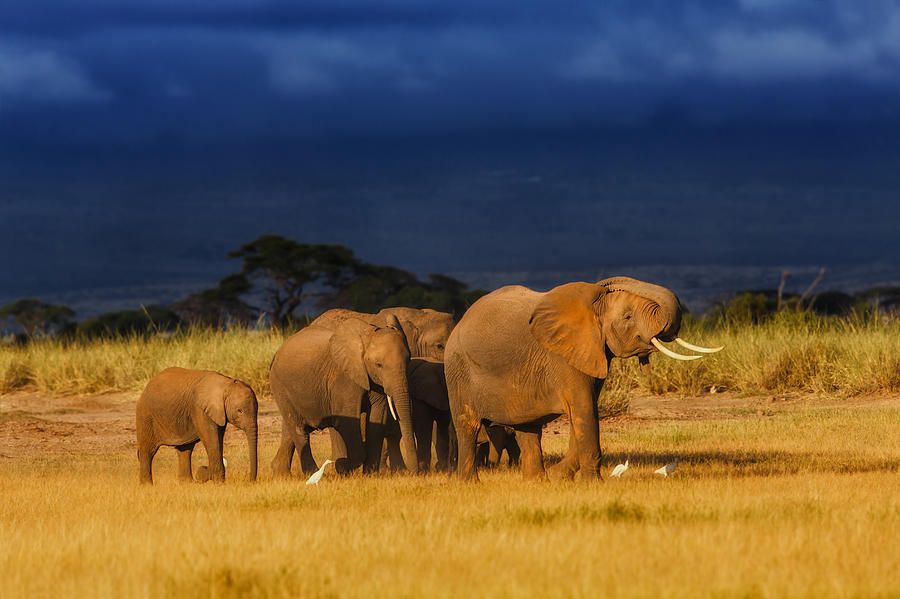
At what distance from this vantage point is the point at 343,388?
12875 millimetres

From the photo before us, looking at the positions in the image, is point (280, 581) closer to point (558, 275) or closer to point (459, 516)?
point (459, 516)

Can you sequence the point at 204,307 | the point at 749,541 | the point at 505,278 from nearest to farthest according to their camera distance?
1. the point at 749,541
2. the point at 204,307
3. the point at 505,278

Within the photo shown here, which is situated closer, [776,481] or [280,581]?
[280,581]

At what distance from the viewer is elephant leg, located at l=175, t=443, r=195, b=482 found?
43.1 feet

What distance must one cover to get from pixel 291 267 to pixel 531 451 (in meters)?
43.6

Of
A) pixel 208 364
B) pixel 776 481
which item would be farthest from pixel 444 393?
pixel 208 364

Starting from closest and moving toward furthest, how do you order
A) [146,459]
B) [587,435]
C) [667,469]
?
[587,435] → [667,469] → [146,459]

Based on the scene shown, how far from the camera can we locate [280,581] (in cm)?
645

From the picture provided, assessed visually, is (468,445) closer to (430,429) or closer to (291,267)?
(430,429)

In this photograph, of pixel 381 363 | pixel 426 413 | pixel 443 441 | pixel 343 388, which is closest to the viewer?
pixel 381 363

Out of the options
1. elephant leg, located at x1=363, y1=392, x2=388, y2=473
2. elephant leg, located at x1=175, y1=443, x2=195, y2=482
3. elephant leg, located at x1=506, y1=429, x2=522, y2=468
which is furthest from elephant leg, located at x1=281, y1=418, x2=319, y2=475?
elephant leg, located at x1=506, y1=429, x2=522, y2=468

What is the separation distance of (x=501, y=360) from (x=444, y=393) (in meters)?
2.36

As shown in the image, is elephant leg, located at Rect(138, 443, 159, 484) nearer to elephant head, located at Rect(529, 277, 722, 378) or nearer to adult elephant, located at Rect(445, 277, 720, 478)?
adult elephant, located at Rect(445, 277, 720, 478)

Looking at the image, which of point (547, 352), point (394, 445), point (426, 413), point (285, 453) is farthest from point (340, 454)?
point (547, 352)
